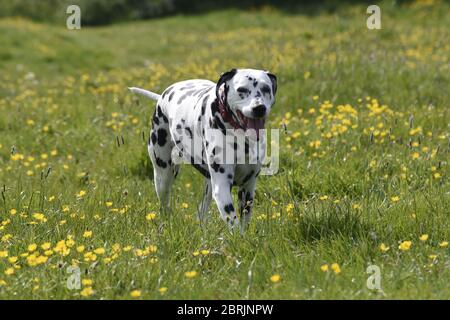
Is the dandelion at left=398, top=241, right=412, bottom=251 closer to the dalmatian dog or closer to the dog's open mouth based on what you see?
the dalmatian dog

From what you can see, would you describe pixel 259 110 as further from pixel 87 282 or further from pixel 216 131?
pixel 87 282

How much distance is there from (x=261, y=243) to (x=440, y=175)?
217 cm

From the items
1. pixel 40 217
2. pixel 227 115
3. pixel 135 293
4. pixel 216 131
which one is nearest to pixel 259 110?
pixel 227 115

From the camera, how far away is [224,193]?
5430mm

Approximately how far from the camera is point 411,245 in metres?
4.89

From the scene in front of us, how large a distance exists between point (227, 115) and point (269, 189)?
4.91 feet

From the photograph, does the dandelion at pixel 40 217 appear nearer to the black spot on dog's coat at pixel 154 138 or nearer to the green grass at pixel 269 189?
the green grass at pixel 269 189

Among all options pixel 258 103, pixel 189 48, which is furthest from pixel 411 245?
pixel 189 48

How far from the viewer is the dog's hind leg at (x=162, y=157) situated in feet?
21.2

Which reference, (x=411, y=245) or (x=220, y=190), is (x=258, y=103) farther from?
(x=411, y=245)

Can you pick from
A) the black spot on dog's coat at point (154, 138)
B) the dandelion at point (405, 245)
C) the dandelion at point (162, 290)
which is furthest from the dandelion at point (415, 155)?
the dandelion at point (162, 290)

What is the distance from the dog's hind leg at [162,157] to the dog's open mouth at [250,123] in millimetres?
1298

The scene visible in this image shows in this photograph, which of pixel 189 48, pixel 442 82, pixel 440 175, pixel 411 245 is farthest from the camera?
pixel 189 48

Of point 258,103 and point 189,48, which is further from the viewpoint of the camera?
point 189,48
